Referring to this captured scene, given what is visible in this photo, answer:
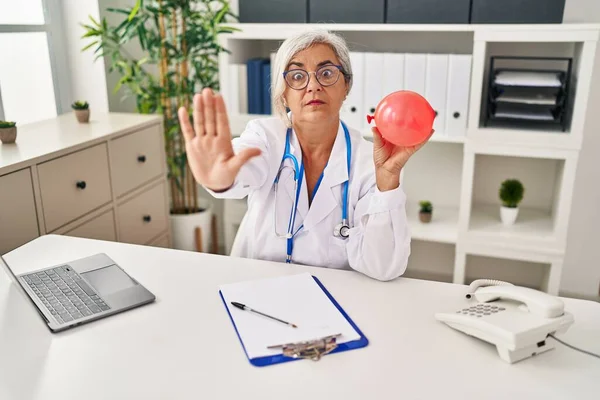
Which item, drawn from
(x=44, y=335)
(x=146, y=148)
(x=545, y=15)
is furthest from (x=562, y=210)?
(x=44, y=335)

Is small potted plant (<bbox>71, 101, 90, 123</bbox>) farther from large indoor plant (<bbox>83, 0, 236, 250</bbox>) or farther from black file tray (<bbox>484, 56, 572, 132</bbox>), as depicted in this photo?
black file tray (<bbox>484, 56, 572, 132</bbox>)

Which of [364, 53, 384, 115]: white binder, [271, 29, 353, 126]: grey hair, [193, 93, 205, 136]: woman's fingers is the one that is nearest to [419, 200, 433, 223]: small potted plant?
[364, 53, 384, 115]: white binder

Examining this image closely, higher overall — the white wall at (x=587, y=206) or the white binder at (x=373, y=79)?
the white binder at (x=373, y=79)

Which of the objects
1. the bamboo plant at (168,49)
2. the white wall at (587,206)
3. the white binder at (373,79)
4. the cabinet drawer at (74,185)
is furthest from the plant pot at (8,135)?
the white wall at (587,206)

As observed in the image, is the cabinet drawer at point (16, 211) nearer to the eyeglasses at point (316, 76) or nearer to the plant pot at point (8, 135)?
the plant pot at point (8, 135)

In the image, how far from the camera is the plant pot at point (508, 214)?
8.68 ft

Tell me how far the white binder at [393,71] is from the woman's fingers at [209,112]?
5.22 feet

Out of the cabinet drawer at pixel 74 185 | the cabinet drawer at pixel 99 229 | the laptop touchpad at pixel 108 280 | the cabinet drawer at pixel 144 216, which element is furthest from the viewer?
the cabinet drawer at pixel 144 216

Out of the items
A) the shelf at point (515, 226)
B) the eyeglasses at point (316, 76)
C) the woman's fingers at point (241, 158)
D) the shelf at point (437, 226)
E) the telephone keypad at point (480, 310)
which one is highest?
the eyeglasses at point (316, 76)

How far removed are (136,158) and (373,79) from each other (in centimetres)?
117

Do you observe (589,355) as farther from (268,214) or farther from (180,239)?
(180,239)

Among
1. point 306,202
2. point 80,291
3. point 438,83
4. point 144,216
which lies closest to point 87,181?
point 144,216

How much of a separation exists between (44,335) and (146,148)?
156cm

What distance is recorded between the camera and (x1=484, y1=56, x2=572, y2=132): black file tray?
7.86 feet
